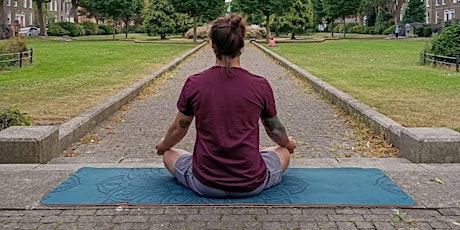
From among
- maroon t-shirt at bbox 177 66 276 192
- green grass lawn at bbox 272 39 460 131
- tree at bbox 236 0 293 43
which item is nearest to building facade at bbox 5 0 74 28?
tree at bbox 236 0 293 43

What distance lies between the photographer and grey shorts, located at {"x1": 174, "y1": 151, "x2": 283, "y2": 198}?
448 cm

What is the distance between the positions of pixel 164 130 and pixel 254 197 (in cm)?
423

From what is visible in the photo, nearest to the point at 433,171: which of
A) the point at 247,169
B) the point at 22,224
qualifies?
the point at 247,169

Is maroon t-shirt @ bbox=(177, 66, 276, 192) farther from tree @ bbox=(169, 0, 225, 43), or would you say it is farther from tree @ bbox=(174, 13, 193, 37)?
tree @ bbox=(174, 13, 193, 37)

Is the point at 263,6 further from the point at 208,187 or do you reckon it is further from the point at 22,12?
the point at 22,12

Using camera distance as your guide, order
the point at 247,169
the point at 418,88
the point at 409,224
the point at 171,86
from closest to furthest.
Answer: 1. the point at 409,224
2. the point at 247,169
3. the point at 418,88
4. the point at 171,86

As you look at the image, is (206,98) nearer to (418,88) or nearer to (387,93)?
(387,93)

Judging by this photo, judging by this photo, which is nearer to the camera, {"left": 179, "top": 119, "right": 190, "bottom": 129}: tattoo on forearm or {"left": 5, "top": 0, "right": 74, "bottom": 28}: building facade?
{"left": 179, "top": 119, "right": 190, "bottom": 129}: tattoo on forearm

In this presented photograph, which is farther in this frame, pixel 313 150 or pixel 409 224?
pixel 313 150

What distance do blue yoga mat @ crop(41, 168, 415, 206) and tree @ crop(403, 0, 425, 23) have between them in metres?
66.7

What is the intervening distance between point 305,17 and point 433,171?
47520 millimetres

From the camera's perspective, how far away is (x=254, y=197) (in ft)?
14.9

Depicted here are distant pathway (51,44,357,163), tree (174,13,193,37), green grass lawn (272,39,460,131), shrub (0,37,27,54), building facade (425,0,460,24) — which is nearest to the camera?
distant pathway (51,44,357,163)

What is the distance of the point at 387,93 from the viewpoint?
12227 mm
